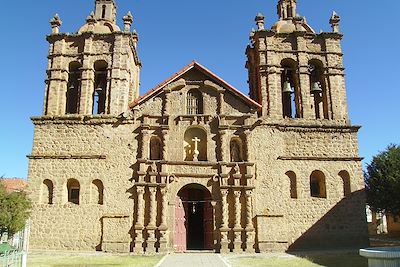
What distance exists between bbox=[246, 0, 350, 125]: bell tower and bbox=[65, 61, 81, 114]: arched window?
34.7 ft

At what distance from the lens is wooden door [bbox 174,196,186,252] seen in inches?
772

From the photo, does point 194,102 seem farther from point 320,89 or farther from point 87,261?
point 87,261

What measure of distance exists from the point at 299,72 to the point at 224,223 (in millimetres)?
9469

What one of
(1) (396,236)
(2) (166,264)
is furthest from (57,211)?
(1) (396,236)

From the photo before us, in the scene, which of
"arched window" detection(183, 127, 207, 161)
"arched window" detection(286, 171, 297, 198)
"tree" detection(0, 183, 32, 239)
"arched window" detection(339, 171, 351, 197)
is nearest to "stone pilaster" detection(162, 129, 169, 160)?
"arched window" detection(183, 127, 207, 161)

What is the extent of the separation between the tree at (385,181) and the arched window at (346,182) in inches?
153

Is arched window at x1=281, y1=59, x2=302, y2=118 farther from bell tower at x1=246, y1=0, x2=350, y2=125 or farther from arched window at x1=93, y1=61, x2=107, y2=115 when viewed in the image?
arched window at x1=93, y1=61, x2=107, y2=115

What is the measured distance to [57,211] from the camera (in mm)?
19641

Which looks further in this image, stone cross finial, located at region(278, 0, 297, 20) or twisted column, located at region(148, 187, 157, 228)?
stone cross finial, located at region(278, 0, 297, 20)

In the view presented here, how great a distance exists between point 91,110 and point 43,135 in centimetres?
285

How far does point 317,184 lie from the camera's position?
21281mm

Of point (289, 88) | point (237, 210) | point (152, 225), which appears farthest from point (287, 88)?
point (152, 225)

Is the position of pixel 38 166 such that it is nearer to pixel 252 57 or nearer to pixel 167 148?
pixel 167 148

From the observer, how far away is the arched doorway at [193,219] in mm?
19897
